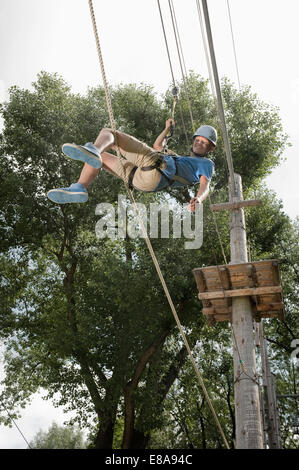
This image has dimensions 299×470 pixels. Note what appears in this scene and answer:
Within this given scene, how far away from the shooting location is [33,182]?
13.6 meters

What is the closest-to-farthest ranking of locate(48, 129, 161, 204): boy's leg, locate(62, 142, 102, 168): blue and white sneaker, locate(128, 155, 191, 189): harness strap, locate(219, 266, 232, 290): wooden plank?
locate(62, 142, 102, 168): blue and white sneaker
locate(48, 129, 161, 204): boy's leg
locate(128, 155, 191, 189): harness strap
locate(219, 266, 232, 290): wooden plank

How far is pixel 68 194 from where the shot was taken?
425 cm

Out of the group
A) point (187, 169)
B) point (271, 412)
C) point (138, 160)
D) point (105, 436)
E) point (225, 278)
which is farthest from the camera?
point (105, 436)

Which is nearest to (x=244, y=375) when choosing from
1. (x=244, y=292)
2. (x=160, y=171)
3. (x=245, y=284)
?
(x=244, y=292)

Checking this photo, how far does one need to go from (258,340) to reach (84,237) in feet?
22.4

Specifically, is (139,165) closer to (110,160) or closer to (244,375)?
(110,160)

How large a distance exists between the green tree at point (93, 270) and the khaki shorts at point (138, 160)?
5.08 meters

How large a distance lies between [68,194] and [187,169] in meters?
1.65

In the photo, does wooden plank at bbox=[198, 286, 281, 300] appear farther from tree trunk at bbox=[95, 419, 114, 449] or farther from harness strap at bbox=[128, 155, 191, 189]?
tree trunk at bbox=[95, 419, 114, 449]

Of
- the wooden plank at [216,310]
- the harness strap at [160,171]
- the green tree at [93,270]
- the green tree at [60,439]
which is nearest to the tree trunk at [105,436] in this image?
the green tree at [93,270]

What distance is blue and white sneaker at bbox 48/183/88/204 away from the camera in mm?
4195

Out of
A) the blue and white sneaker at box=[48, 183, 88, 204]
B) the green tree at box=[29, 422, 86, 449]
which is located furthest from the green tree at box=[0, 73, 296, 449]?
the green tree at box=[29, 422, 86, 449]
